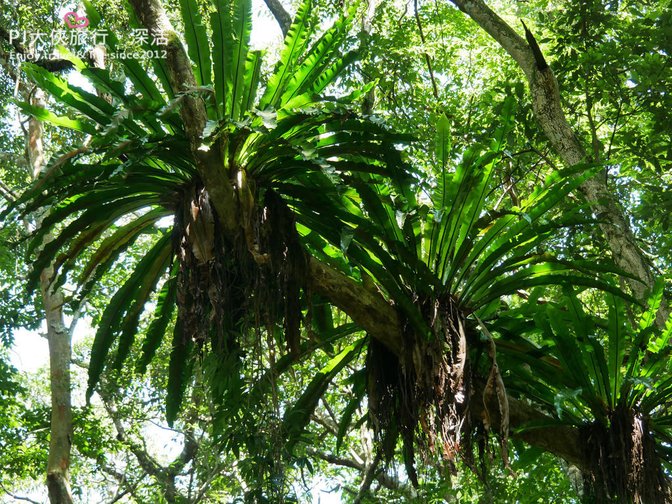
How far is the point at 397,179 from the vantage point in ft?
9.49

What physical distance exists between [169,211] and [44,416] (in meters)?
4.23

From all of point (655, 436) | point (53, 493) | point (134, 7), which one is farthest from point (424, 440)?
point (53, 493)

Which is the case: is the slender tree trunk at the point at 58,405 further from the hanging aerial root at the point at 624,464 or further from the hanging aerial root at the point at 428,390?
the hanging aerial root at the point at 624,464

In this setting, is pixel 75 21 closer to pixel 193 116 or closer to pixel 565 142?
pixel 565 142

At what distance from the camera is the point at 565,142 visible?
428 cm

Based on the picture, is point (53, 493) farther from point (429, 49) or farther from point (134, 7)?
point (429, 49)

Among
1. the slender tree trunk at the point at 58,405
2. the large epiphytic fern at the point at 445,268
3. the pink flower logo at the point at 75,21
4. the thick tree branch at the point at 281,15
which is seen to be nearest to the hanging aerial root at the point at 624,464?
the large epiphytic fern at the point at 445,268

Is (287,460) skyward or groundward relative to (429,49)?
groundward

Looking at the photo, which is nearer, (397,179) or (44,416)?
(397,179)

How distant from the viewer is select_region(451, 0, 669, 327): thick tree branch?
3936mm

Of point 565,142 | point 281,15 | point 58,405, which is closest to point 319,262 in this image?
point 565,142

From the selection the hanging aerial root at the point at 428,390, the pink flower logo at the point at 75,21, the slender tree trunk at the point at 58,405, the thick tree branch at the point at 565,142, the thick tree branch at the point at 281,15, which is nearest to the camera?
the hanging aerial root at the point at 428,390

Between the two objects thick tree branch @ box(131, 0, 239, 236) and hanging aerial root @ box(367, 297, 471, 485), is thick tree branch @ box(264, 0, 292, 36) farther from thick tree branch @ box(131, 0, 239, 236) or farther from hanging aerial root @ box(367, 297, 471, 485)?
hanging aerial root @ box(367, 297, 471, 485)

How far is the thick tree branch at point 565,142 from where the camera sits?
12.9ft
